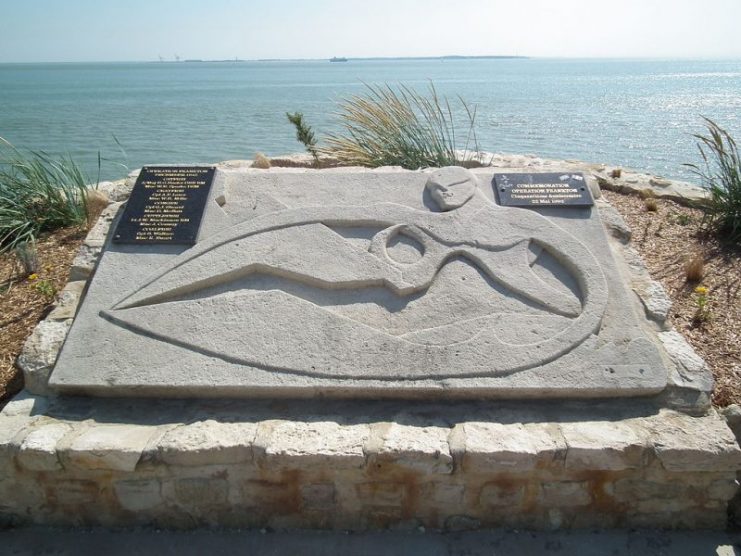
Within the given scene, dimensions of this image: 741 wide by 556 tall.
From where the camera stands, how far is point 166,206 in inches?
127

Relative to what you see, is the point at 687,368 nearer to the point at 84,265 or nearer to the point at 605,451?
the point at 605,451

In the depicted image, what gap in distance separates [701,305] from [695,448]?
1.44 m

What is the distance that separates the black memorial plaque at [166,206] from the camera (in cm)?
308

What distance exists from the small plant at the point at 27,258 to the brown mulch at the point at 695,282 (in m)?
4.63

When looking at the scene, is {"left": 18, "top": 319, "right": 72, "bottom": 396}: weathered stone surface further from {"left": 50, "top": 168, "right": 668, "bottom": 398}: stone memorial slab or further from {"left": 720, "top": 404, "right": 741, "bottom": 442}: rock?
{"left": 720, "top": 404, "right": 741, "bottom": 442}: rock

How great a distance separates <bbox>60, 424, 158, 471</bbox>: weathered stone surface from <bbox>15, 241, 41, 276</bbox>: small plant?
227cm

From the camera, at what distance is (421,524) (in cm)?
232

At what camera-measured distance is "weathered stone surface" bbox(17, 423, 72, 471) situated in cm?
219

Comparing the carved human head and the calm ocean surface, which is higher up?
the carved human head

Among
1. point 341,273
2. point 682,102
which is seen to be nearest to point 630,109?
point 682,102

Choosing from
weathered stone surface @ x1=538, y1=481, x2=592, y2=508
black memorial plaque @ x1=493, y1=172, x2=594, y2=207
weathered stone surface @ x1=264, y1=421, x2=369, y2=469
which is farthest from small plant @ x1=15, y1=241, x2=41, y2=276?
weathered stone surface @ x1=538, y1=481, x2=592, y2=508

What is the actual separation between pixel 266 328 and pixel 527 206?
182 cm

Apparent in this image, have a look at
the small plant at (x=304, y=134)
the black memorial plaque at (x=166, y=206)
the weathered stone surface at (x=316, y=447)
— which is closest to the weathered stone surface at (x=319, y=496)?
the weathered stone surface at (x=316, y=447)

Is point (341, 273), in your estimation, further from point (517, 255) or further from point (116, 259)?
point (116, 259)
